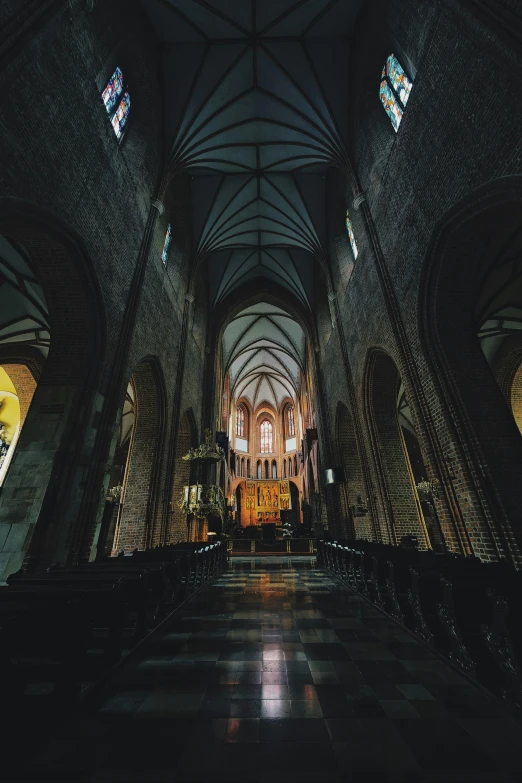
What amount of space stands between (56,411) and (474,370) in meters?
9.03

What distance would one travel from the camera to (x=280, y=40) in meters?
10.9

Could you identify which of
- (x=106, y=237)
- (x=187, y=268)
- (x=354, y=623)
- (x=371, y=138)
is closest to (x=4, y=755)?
(x=354, y=623)

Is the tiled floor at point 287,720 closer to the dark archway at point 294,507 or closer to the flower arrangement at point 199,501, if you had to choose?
the flower arrangement at point 199,501

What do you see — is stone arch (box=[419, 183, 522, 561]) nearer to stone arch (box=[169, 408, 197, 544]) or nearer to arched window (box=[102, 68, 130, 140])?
arched window (box=[102, 68, 130, 140])

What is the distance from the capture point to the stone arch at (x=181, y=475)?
1283 centimetres

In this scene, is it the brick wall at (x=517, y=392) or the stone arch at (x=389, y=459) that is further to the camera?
the brick wall at (x=517, y=392)

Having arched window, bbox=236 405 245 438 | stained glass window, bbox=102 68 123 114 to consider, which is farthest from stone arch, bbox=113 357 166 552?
arched window, bbox=236 405 245 438

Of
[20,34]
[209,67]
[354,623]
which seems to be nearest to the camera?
[354,623]

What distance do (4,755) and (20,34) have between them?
8.45 m

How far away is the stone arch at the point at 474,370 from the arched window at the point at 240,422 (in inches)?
1213

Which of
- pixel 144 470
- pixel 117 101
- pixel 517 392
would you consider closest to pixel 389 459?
pixel 517 392

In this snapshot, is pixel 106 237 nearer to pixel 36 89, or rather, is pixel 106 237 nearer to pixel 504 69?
pixel 36 89

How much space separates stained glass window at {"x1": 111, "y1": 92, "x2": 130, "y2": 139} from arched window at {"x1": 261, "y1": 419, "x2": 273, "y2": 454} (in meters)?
32.0

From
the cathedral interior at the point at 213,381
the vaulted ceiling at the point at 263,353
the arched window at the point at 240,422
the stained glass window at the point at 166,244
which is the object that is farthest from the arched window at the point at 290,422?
the stained glass window at the point at 166,244
